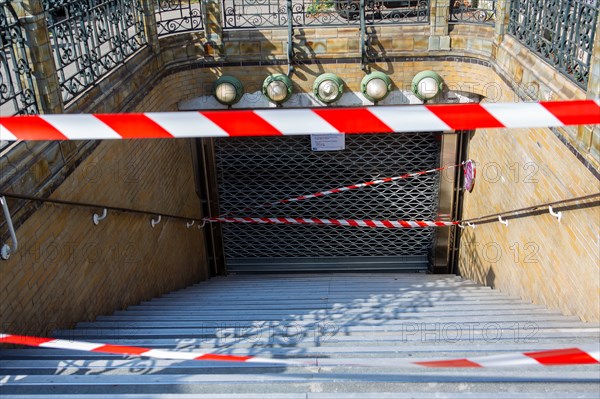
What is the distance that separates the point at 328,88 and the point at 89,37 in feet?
10.7

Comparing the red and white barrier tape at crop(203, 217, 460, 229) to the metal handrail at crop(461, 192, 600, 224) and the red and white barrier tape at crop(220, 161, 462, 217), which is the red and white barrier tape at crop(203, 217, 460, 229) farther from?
the metal handrail at crop(461, 192, 600, 224)

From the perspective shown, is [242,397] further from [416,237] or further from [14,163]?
[416,237]

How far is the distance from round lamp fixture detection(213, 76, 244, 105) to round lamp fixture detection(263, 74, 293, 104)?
0.39 meters

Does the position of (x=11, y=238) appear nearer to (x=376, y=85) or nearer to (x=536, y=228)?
(x=536, y=228)

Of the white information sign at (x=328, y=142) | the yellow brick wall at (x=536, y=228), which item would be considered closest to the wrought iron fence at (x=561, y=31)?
the yellow brick wall at (x=536, y=228)

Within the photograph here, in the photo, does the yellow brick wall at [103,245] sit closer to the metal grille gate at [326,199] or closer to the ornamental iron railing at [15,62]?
the ornamental iron railing at [15,62]

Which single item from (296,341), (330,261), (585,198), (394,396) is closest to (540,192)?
(585,198)

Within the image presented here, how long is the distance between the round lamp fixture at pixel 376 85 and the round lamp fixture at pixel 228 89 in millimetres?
1776

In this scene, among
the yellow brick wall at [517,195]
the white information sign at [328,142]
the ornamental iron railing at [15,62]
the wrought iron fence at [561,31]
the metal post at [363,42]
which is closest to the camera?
the ornamental iron railing at [15,62]

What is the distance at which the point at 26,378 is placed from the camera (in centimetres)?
318

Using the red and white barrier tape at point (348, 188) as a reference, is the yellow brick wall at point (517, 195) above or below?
above

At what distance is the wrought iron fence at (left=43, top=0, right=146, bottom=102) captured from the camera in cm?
522

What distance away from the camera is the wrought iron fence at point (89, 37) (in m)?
5.22

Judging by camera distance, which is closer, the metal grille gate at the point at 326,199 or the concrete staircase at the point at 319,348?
the concrete staircase at the point at 319,348
